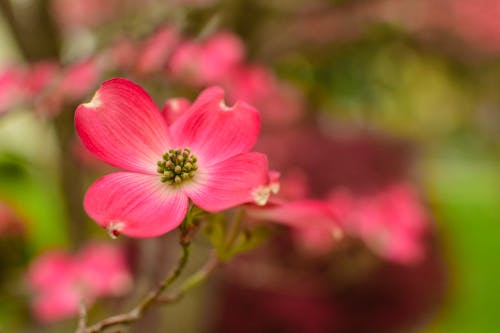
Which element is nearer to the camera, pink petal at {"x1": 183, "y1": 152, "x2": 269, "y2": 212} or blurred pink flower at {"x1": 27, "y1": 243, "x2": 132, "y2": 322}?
pink petal at {"x1": 183, "y1": 152, "x2": 269, "y2": 212}

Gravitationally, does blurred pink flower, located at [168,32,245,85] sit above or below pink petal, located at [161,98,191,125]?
below

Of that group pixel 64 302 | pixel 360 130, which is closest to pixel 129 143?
pixel 64 302

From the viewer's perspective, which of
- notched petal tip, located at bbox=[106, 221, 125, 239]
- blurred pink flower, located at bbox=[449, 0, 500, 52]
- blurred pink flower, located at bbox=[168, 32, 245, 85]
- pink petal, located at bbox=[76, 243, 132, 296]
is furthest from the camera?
blurred pink flower, located at bbox=[449, 0, 500, 52]

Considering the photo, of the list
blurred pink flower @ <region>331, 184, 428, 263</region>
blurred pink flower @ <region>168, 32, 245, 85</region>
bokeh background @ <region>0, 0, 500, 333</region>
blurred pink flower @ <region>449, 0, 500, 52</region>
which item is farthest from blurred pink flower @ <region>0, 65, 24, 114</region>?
blurred pink flower @ <region>449, 0, 500, 52</region>

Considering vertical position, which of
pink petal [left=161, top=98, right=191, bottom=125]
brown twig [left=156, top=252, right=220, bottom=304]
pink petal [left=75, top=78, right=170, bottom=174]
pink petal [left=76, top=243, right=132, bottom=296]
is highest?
Result: pink petal [left=75, top=78, right=170, bottom=174]

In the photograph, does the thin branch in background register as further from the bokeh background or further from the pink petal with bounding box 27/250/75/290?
the pink petal with bounding box 27/250/75/290

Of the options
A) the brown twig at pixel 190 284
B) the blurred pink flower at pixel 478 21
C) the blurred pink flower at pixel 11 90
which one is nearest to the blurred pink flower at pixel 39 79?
the blurred pink flower at pixel 11 90

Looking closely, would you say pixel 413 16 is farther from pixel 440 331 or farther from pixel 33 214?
pixel 33 214

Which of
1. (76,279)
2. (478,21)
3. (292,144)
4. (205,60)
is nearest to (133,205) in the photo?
(205,60)
